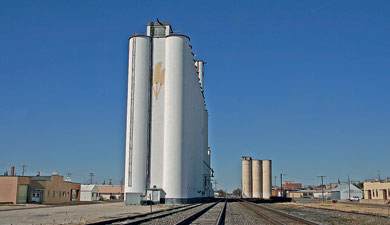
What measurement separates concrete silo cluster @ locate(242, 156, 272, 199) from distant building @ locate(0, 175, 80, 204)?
211ft

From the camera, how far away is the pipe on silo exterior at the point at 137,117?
5528 cm

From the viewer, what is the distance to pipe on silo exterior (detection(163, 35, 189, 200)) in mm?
54781

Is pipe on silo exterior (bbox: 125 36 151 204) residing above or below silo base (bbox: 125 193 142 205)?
above

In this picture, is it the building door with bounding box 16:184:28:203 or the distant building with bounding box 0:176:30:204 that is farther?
the building door with bounding box 16:184:28:203

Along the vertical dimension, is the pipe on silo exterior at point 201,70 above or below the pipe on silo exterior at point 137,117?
above

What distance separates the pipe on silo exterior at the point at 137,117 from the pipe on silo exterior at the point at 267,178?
233 ft

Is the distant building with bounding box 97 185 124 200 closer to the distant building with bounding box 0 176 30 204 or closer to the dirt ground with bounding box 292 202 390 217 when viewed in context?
the distant building with bounding box 0 176 30 204

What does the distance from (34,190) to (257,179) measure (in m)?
75.8

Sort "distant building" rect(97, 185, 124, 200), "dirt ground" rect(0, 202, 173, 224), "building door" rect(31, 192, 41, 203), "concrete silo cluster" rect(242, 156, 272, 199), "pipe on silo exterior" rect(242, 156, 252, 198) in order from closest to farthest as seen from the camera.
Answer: "dirt ground" rect(0, 202, 173, 224)
"building door" rect(31, 192, 41, 203)
"distant building" rect(97, 185, 124, 200)
"concrete silo cluster" rect(242, 156, 272, 199)
"pipe on silo exterior" rect(242, 156, 252, 198)

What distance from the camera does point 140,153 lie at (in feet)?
183

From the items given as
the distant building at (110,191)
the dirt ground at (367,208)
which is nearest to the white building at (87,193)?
the distant building at (110,191)

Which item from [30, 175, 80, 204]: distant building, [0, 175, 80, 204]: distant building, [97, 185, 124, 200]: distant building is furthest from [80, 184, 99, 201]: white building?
[97, 185, 124, 200]: distant building

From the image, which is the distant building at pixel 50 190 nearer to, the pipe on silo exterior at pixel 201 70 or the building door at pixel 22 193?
the building door at pixel 22 193

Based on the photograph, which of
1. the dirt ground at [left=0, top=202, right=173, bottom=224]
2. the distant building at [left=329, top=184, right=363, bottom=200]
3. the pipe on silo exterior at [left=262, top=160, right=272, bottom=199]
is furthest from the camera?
the pipe on silo exterior at [left=262, top=160, right=272, bottom=199]
